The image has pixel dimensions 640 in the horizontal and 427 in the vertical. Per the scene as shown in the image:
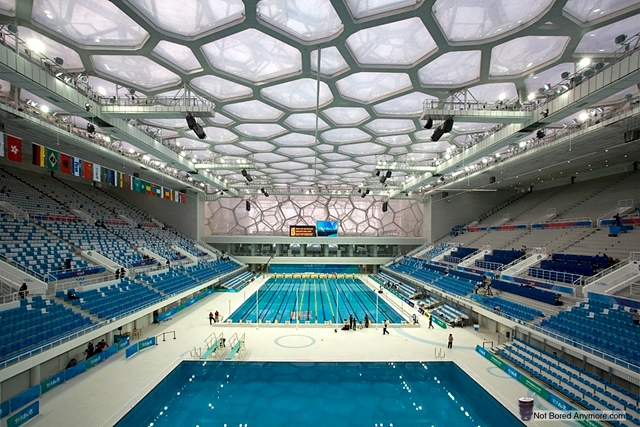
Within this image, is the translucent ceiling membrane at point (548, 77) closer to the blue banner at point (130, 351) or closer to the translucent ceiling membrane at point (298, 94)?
the translucent ceiling membrane at point (298, 94)

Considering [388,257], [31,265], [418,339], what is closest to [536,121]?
[418,339]

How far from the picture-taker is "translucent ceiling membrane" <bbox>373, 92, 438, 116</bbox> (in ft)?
42.4

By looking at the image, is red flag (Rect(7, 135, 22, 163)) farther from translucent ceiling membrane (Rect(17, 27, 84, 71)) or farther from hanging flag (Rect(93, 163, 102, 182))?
hanging flag (Rect(93, 163, 102, 182))

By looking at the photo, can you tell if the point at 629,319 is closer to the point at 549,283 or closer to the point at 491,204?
the point at 549,283

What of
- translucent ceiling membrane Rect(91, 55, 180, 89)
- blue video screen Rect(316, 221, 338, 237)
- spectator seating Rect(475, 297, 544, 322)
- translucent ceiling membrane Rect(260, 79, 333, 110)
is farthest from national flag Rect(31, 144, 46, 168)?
blue video screen Rect(316, 221, 338, 237)

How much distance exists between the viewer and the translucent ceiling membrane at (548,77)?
33.8 ft

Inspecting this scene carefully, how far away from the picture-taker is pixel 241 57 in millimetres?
10117

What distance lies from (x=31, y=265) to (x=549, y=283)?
2442 centimetres

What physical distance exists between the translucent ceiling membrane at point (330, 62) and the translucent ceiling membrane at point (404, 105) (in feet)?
10.5

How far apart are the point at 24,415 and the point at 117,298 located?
7.90 metres

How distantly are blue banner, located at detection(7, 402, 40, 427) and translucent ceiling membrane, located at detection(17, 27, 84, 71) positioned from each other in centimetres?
965

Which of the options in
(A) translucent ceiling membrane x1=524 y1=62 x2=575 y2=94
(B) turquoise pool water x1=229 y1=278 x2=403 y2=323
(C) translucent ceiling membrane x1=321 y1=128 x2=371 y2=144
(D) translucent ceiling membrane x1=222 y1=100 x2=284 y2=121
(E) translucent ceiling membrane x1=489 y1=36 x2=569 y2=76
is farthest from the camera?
(B) turquoise pool water x1=229 y1=278 x2=403 y2=323

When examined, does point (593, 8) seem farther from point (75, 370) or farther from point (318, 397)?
point (75, 370)

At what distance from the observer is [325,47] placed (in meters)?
9.17
